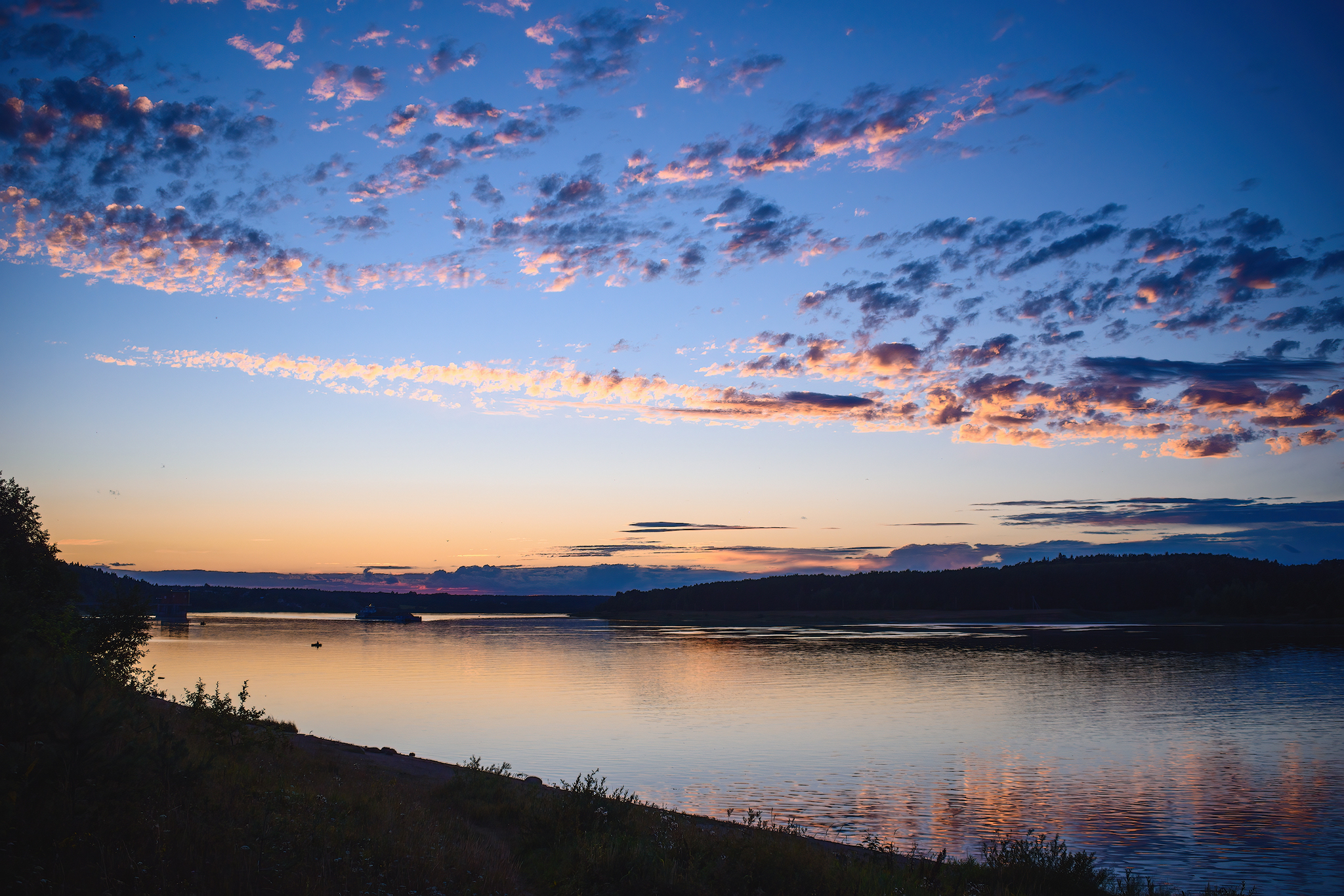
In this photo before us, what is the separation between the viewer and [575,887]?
10727mm

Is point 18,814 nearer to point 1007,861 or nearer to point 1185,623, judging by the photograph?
point 1007,861

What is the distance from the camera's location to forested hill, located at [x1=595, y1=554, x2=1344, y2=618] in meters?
125

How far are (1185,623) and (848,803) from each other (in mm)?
135766

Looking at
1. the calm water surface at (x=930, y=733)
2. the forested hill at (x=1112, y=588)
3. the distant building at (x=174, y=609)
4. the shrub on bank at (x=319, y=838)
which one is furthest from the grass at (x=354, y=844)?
the distant building at (x=174, y=609)

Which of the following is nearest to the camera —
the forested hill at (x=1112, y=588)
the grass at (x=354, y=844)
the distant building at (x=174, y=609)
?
the grass at (x=354, y=844)

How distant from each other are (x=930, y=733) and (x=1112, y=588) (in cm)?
14585

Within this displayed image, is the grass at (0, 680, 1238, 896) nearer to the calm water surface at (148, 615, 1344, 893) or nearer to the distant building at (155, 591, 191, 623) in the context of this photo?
the calm water surface at (148, 615, 1344, 893)

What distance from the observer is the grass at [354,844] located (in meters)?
8.48

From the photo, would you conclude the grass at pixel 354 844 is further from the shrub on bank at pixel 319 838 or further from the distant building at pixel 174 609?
the distant building at pixel 174 609

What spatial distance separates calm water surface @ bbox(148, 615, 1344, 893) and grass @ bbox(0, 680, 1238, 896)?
408 cm

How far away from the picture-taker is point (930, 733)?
34188 millimetres

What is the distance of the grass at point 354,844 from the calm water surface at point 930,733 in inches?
161

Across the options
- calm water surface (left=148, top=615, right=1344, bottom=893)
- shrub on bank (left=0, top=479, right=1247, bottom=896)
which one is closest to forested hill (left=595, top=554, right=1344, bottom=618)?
calm water surface (left=148, top=615, right=1344, bottom=893)

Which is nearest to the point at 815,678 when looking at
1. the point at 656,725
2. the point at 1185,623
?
the point at 656,725
